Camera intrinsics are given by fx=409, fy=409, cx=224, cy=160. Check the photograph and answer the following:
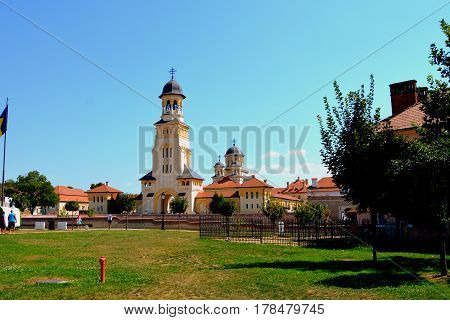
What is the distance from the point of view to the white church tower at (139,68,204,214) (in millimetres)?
81438

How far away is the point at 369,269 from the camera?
43.3 feet

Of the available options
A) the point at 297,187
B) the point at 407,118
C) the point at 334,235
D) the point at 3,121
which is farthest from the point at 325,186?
the point at 297,187

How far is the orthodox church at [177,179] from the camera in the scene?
81.2 metres

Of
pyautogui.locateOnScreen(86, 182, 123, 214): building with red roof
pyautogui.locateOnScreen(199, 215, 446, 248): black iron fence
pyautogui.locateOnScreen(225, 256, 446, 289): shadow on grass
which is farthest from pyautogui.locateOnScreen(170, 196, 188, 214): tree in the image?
pyautogui.locateOnScreen(225, 256, 446, 289): shadow on grass

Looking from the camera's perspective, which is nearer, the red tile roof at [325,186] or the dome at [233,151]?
the red tile roof at [325,186]

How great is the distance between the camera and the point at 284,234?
83.1ft

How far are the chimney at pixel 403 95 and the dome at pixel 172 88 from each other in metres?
59.9

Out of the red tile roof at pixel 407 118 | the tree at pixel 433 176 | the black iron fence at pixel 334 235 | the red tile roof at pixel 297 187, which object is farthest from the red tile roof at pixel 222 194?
the tree at pixel 433 176

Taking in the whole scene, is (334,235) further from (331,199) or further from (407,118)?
(331,199)

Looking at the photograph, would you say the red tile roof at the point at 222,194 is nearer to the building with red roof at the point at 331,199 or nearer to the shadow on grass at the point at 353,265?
the building with red roof at the point at 331,199

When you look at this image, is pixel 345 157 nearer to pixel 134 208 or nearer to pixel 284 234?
pixel 284 234

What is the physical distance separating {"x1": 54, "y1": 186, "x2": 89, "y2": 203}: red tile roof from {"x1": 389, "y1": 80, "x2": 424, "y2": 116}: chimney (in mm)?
86654

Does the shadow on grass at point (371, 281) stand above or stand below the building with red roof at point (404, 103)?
below

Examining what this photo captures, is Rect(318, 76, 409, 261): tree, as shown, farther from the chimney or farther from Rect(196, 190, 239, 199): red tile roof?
Rect(196, 190, 239, 199): red tile roof
